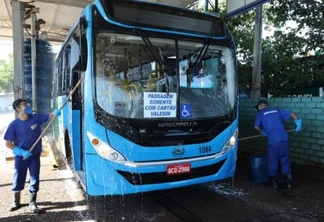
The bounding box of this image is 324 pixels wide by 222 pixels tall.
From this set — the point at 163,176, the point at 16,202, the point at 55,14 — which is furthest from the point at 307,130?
the point at 55,14

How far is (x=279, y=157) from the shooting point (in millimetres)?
5430

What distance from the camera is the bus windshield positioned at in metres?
4.00

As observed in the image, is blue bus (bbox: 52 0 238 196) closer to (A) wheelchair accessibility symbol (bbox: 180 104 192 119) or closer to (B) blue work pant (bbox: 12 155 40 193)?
(A) wheelchair accessibility symbol (bbox: 180 104 192 119)

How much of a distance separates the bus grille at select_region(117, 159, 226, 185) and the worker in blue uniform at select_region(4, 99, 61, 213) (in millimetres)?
1519

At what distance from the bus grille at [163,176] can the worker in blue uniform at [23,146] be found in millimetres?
→ 1519

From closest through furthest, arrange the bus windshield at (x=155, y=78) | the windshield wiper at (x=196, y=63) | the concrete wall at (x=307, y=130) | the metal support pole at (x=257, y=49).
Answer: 1. the bus windshield at (x=155, y=78)
2. the windshield wiper at (x=196, y=63)
3. the concrete wall at (x=307, y=130)
4. the metal support pole at (x=257, y=49)

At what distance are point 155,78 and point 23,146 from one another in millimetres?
2189

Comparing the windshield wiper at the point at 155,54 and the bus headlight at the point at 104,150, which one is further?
the windshield wiper at the point at 155,54

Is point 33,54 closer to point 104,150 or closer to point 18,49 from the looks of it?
point 18,49

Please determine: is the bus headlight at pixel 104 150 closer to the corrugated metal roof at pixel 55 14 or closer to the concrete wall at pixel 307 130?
the concrete wall at pixel 307 130

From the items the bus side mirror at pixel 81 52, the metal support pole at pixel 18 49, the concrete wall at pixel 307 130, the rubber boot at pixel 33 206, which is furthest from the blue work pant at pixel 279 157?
the metal support pole at pixel 18 49

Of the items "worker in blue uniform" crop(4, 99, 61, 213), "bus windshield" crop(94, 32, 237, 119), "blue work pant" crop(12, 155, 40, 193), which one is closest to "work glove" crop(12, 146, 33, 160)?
"worker in blue uniform" crop(4, 99, 61, 213)

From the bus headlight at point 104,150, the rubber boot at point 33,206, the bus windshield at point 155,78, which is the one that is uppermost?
the bus windshield at point 155,78

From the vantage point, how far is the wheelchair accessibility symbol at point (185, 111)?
427cm
